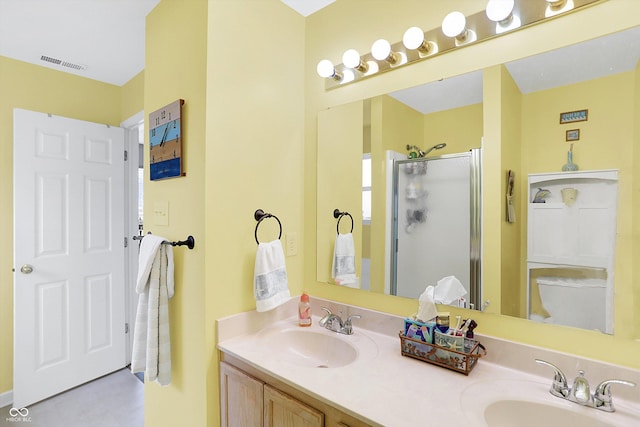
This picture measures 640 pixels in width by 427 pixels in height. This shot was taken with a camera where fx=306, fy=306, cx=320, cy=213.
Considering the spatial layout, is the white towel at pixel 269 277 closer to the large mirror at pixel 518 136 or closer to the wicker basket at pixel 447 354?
the large mirror at pixel 518 136

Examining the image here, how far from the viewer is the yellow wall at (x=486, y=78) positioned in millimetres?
945

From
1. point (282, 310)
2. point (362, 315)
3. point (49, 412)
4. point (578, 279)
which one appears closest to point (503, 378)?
point (578, 279)

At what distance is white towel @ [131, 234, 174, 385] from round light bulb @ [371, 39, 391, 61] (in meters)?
1.26

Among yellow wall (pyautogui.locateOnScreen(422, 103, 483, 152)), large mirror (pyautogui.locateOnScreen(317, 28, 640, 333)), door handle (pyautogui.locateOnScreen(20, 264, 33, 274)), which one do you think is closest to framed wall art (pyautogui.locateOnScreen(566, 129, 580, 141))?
large mirror (pyautogui.locateOnScreen(317, 28, 640, 333))

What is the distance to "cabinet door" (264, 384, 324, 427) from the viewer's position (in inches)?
37.7

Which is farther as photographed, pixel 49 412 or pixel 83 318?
pixel 83 318

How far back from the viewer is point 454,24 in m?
1.13

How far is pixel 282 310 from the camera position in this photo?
62.3 inches

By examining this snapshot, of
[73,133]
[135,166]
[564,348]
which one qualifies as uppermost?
[73,133]

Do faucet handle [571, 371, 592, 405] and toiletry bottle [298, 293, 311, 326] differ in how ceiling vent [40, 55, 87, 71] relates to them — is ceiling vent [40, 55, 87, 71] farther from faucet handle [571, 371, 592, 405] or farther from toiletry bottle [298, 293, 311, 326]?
faucet handle [571, 371, 592, 405]

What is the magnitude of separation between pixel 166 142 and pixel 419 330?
1401 millimetres

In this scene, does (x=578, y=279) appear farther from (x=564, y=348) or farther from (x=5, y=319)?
(x=5, y=319)

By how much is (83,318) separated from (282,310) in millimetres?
1863
